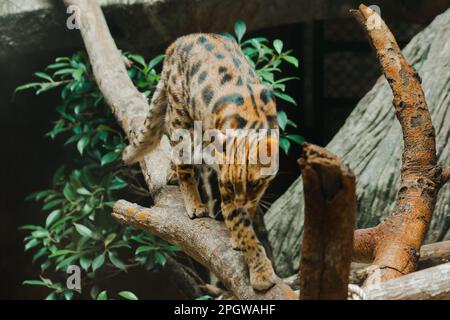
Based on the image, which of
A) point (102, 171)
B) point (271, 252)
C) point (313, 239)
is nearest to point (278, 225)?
point (271, 252)

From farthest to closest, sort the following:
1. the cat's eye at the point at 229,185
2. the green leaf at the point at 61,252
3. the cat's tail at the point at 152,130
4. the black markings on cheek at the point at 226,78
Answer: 1. the green leaf at the point at 61,252
2. the cat's tail at the point at 152,130
3. the black markings on cheek at the point at 226,78
4. the cat's eye at the point at 229,185

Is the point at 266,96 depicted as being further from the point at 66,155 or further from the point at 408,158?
the point at 66,155

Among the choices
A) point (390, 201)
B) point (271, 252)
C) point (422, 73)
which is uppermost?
point (422, 73)

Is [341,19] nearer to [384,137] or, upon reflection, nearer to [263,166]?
[384,137]

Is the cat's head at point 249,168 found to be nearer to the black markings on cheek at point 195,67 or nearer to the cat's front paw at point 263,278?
the cat's front paw at point 263,278

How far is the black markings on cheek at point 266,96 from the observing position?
205 centimetres

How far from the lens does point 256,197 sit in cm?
203

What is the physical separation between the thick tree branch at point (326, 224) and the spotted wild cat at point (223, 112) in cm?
38

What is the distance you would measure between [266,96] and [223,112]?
0.14 m

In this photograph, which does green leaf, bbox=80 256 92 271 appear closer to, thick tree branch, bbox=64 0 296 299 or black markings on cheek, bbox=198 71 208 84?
thick tree branch, bbox=64 0 296 299

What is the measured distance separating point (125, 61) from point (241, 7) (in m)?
0.75

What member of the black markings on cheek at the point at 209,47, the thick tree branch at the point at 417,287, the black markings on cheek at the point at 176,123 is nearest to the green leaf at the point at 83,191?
the black markings on cheek at the point at 176,123

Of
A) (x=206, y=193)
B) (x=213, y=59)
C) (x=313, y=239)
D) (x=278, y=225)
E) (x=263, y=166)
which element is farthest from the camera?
(x=278, y=225)

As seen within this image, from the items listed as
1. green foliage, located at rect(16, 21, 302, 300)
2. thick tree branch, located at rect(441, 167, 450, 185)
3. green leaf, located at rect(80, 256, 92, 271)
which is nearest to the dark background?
green foliage, located at rect(16, 21, 302, 300)
